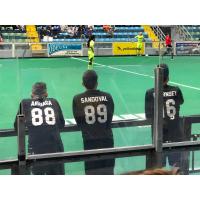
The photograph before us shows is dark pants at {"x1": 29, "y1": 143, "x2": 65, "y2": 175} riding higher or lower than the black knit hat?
lower

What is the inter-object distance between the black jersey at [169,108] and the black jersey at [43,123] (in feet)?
2.62

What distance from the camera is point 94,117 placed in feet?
11.8

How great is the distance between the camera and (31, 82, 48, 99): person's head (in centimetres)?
358

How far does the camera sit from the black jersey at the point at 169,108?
3803mm

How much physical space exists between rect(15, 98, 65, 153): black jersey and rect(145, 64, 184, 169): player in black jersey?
810 mm

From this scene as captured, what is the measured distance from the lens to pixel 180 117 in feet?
13.2

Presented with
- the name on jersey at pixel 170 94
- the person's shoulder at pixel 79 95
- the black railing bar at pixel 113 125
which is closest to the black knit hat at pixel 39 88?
the person's shoulder at pixel 79 95

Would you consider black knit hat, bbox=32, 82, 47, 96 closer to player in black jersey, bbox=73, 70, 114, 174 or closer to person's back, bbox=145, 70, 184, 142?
player in black jersey, bbox=73, 70, 114, 174

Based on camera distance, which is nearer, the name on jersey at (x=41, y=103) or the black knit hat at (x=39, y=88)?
the name on jersey at (x=41, y=103)

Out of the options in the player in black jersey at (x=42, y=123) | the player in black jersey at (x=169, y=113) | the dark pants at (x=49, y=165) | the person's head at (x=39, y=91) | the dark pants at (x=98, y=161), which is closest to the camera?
the dark pants at (x=49, y=165)

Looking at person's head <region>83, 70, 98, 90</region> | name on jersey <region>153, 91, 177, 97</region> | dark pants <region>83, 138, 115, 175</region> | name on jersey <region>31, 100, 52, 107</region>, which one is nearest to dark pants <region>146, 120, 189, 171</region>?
name on jersey <region>153, 91, 177, 97</region>

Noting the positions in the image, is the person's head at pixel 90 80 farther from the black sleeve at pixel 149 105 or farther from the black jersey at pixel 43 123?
the black sleeve at pixel 149 105

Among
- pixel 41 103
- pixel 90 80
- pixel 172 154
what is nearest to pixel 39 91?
pixel 41 103
